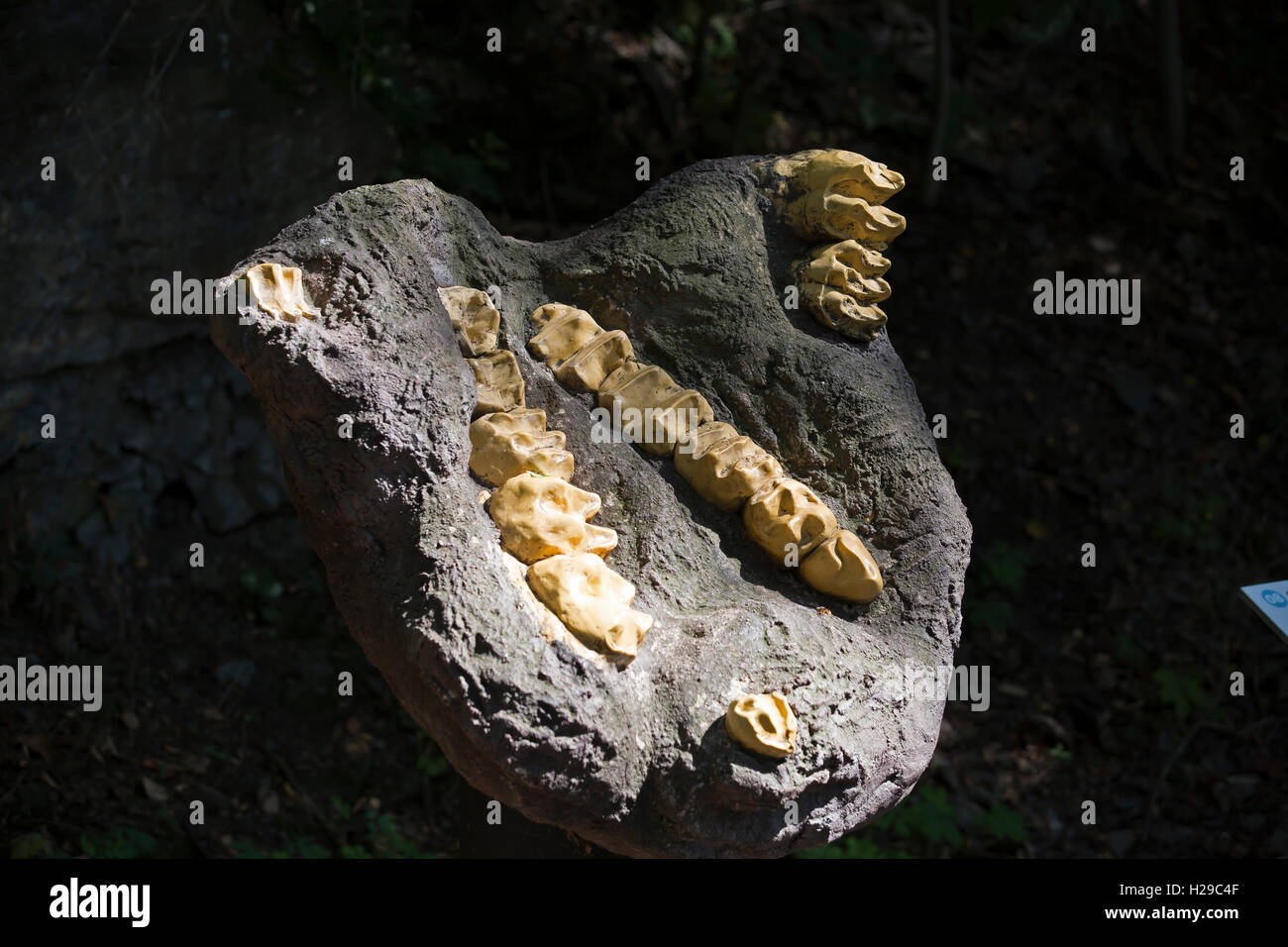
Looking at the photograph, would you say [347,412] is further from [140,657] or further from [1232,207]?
[1232,207]

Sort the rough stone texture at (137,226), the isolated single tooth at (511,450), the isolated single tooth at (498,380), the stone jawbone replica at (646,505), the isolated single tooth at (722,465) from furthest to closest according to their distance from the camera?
the rough stone texture at (137,226) → the isolated single tooth at (722,465) → the isolated single tooth at (498,380) → the isolated single tooth at (511,450) → the stone jawbone replica at (646,505)

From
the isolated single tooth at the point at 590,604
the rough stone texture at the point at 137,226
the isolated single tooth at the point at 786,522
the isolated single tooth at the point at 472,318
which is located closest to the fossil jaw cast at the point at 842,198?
the isolated single tooth at the point at 786,522

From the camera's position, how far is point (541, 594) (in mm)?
2166

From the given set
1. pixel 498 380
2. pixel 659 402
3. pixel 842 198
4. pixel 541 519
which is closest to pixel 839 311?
pixel 842 198

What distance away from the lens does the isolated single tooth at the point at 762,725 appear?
2.11 meters

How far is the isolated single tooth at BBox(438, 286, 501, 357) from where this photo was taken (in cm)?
251

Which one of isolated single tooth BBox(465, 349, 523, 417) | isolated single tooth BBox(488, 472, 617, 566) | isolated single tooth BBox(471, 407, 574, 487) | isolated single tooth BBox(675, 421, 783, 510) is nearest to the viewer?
isolated single tooth BBox(488, 472, 617, 566)

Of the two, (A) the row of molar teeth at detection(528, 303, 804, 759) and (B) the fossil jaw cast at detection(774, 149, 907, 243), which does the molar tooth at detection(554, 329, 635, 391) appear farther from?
(B) the fossil jaw cast at detection(774, 149, 907, 243)

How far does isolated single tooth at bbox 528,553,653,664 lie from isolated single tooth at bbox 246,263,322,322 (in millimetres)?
587

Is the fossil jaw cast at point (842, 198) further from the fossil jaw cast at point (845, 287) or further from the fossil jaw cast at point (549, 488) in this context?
the fossil jaw cast at point (549, 488)

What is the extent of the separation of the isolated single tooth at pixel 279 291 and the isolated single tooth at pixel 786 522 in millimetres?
949

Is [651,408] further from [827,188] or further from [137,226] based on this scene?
[137,226]

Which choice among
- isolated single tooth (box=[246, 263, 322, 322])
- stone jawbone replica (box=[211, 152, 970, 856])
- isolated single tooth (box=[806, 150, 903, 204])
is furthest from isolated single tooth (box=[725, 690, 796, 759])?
isolated single tooth (box=[806, 150, 903, 204])

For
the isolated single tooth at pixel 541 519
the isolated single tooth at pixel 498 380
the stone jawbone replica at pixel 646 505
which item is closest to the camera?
the stone jawbone replica at pixel 646 505
